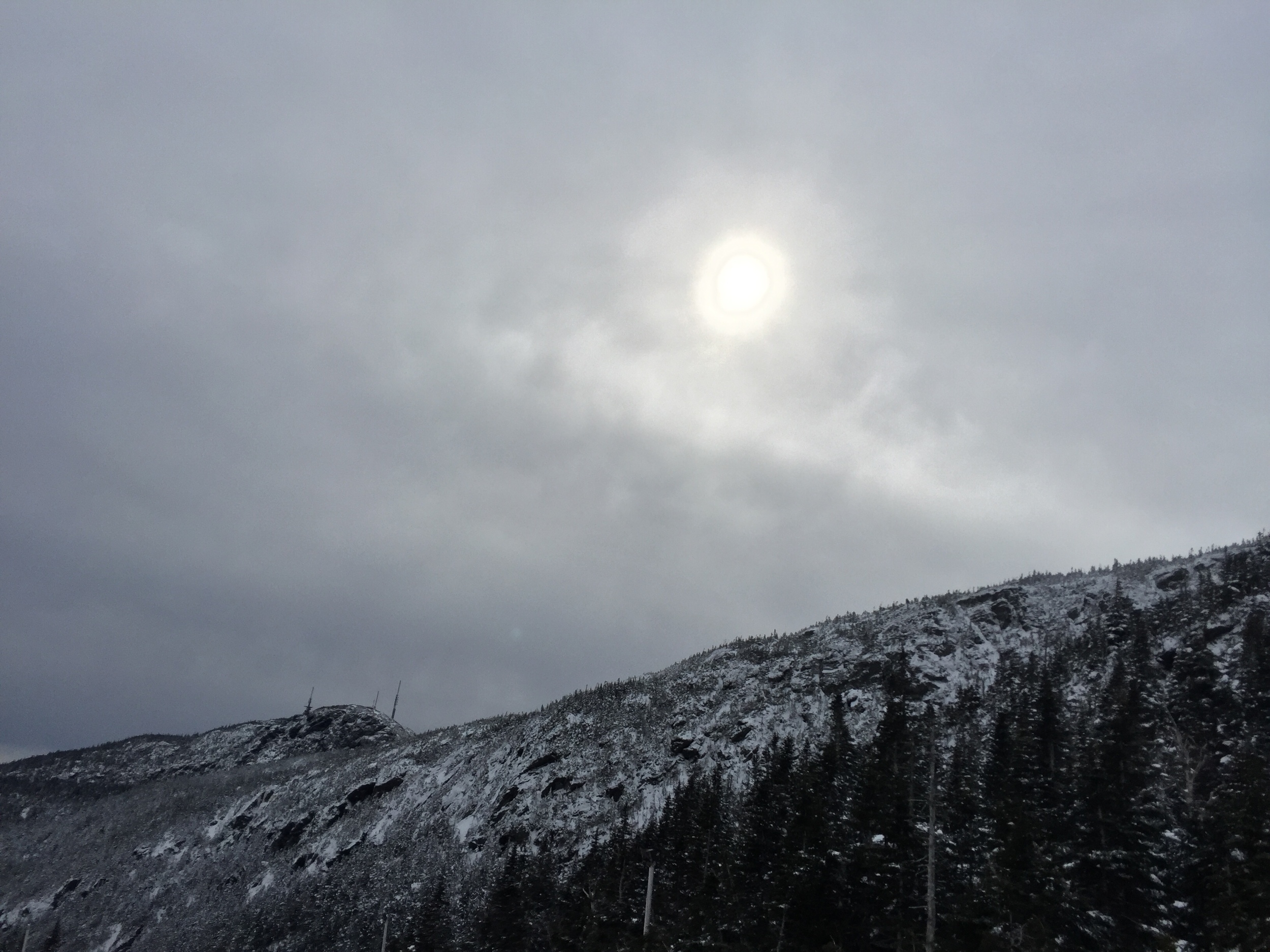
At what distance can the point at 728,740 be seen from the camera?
325 ft

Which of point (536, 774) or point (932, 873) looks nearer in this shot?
point (932, 873)

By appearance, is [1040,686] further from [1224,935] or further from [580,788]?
[580,788]

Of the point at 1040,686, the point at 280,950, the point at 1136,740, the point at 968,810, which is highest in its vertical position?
the point at 1040,686

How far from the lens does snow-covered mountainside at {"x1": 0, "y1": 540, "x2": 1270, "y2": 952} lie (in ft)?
310

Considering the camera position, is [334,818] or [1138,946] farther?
[334,818]

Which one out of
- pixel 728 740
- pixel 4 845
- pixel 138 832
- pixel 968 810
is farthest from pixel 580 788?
pixel 4 845

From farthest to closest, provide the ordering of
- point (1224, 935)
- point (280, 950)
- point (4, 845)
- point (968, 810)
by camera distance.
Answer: point (4, 845) → point (280, 950) → point (968, 810) → point (1224, 935)

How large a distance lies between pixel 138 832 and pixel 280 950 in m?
82.3

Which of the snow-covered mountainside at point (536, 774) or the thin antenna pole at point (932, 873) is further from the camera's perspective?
the snow-covered mountainside at point (536, 774)

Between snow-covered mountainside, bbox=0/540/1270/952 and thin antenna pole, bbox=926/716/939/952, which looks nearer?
thin antenna pole, bbox=926/716/939/952

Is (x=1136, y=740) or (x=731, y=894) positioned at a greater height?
(x=1136, y=740)

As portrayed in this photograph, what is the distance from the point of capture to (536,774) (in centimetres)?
11025

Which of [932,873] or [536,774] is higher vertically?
[536,774]

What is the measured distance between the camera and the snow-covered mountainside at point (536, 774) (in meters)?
94.4
